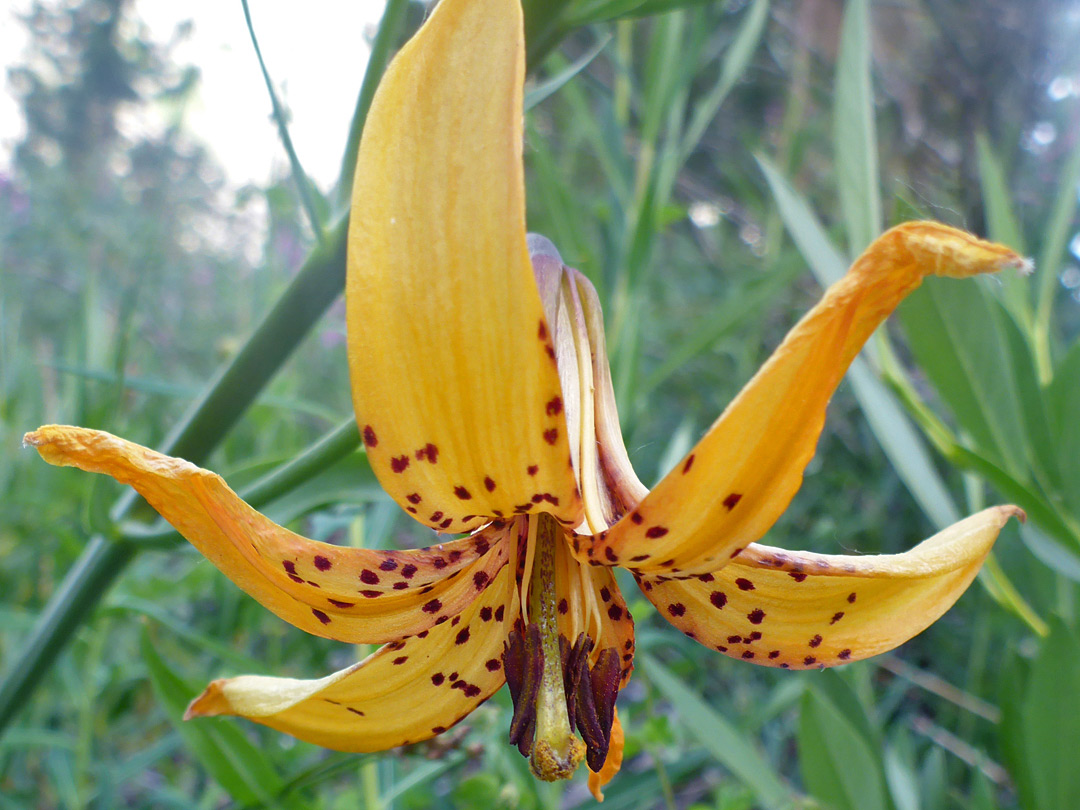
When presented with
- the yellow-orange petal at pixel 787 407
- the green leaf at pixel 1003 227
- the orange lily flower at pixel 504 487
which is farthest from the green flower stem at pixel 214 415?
the green leaf at pixel 1003 227

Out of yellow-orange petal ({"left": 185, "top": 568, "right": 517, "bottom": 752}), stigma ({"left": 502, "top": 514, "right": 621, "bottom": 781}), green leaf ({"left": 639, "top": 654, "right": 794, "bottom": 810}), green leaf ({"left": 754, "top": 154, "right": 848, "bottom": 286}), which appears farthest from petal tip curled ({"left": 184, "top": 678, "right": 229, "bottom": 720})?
green leaf ({"left": 754, "top": 154, "right": 848, "bottom": 286})

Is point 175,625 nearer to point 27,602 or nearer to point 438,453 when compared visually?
point 438,453

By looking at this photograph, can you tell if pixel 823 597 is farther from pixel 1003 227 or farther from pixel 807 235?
pixel 1003 227

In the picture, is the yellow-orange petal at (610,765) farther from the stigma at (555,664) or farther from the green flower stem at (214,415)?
the green flower stem at (214,415)

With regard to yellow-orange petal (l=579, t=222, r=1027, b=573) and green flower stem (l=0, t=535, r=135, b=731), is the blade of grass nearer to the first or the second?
yellow-orange petal (l=579, t=222, r=1027, b=573)

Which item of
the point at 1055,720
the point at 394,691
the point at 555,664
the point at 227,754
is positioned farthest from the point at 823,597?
the point at 227,754

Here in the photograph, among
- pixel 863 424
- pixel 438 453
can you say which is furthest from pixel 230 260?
pixel 438 453
